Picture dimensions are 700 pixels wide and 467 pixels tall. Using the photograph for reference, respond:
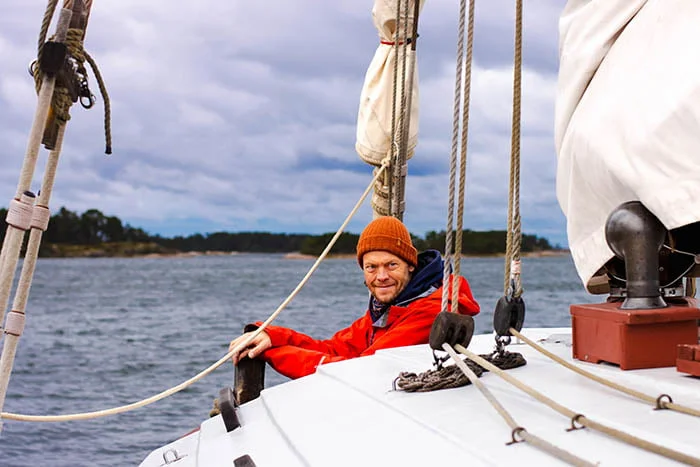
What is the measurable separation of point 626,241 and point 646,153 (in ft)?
1.01

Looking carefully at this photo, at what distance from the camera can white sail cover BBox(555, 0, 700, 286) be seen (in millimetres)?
2318

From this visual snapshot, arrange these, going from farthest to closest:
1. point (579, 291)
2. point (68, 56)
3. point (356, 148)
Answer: point (579, 291) < point (356, 148) < point (68, 56)

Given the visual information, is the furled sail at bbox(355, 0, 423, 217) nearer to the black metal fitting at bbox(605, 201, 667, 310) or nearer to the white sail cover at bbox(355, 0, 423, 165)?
the white sail cover at bbox(355, 0, 423, 165)

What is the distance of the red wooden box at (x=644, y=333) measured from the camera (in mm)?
2596

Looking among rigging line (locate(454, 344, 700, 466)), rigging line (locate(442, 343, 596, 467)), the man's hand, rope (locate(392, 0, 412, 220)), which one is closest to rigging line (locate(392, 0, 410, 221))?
rope (locate(392, 0, 412, 220))

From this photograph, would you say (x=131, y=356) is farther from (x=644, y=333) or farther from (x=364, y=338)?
(x=644, y=333)

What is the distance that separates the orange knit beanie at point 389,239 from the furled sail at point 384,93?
68.6 inches

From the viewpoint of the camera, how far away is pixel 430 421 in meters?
2.36

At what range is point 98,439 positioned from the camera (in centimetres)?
1006

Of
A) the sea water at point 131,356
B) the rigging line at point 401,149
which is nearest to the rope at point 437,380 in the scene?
the rigging line at point 401,149

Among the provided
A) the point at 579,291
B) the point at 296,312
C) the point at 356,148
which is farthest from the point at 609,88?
the point at 579,291

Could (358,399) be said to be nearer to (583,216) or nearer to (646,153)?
(583,216)

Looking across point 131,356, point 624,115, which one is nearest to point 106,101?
point 624,115

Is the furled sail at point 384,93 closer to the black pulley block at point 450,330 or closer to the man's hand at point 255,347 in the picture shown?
the man's hand at point 255,347
